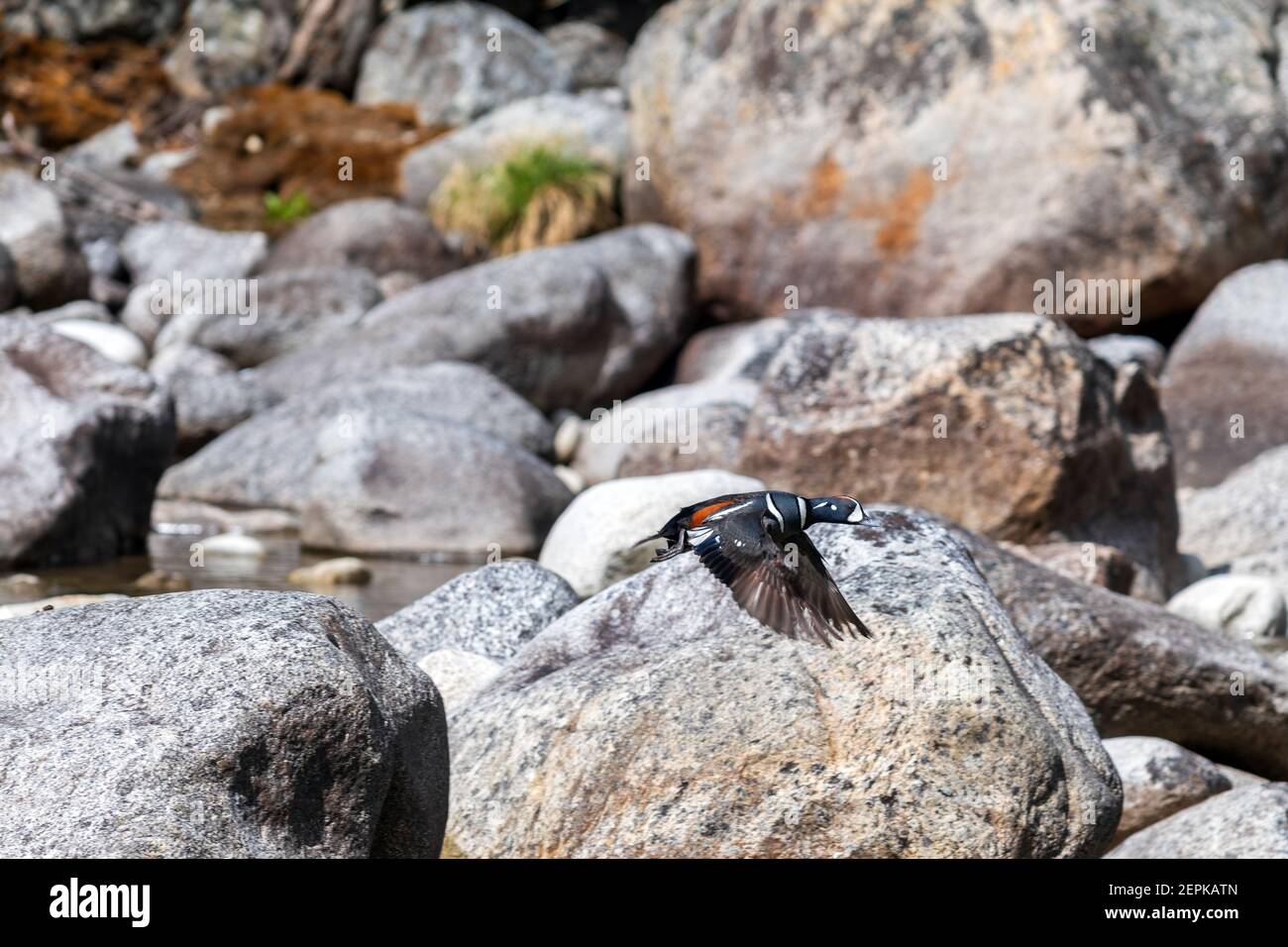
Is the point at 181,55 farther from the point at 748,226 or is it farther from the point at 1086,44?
the point at 1086,44

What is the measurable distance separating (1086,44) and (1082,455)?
19.7 ft

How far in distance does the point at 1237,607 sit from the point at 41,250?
1225cm

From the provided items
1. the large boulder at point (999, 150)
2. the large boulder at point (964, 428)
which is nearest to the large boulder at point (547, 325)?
A: the large boulder at point (999, 150)

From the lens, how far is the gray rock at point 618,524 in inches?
291

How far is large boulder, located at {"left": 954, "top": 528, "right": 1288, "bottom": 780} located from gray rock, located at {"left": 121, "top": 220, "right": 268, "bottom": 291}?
12.1 metres

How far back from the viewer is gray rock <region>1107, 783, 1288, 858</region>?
4.26 metres

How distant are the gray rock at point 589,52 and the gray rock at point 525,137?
14.5 feet

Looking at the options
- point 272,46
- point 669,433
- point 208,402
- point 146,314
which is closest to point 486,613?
point 669,433

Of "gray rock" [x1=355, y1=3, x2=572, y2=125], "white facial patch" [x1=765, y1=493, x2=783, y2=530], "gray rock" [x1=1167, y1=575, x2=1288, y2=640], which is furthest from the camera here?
"gray rock" [x1=355, y1=3, x2=572, y2=125]

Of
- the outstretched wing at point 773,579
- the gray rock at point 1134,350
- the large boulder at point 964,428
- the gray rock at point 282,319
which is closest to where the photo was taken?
the outstretched wing at point 773,579

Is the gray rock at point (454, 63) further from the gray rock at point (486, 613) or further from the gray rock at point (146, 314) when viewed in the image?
the gray rock at point (486, 613)

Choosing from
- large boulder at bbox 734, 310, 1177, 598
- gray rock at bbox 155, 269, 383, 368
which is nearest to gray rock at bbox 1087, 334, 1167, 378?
large boulder at bbox 734, 310, 1177, 598

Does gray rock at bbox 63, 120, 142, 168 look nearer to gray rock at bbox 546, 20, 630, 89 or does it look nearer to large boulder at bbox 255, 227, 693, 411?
gray rock at bbox 546, 20, 630, 89

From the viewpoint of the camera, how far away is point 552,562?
7656 millimetres
